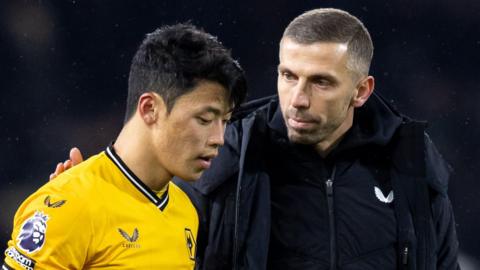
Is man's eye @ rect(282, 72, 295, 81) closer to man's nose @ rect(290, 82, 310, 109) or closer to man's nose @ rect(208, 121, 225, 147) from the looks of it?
man's nose @ rect(290, 82, 310, 109)

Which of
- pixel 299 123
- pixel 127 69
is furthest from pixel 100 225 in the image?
pixel 127 69

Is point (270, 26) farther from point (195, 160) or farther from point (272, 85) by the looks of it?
point (195, 160)

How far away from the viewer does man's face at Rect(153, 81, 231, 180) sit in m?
1.47

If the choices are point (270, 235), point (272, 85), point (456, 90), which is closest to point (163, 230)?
point (270, 235)

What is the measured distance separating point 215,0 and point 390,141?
4.18ft

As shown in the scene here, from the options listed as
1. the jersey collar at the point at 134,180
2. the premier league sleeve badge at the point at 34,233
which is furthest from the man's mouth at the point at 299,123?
the premier league sleeve badge at the point at 34,233

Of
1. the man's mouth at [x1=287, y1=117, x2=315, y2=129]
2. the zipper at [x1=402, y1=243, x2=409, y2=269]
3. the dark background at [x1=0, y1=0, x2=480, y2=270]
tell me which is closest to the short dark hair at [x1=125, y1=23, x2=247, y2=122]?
the man's mouth at [x1=287, y1=117, x2=315, y2=129]

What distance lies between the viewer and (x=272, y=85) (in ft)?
9.73

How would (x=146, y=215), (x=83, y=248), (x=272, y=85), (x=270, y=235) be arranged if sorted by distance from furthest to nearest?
(x=272, y=85)
(x=270, y=235)
(x=146, y=215)
(x=83, y=248)

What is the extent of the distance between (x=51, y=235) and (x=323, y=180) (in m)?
0.64

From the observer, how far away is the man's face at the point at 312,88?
174 cm

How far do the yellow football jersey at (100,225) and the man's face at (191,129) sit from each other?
71 mm

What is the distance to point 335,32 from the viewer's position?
1.80 meters

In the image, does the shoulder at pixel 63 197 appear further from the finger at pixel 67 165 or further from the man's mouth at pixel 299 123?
the man's mouth at pixel 299 123
